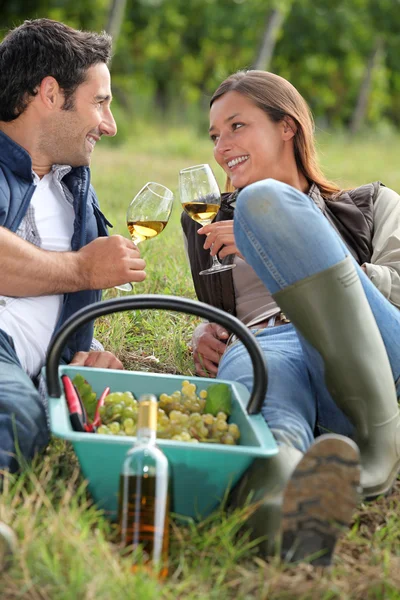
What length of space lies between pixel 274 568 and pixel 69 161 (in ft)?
5.89

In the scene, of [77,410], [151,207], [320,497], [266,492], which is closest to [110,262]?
[151,207]

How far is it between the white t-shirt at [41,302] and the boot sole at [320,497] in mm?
1243

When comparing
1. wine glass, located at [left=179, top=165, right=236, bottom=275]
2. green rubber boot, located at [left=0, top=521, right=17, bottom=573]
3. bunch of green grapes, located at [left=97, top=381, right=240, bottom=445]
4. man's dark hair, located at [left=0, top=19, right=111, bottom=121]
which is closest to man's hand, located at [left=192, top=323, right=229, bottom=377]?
wine glass, located at [left=179, top=165, right=236, bottom=275]

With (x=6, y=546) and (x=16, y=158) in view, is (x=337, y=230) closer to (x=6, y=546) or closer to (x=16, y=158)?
(x=16, y=158)

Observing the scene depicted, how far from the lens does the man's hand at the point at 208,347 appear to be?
316 centimetres

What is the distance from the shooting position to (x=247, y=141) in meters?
3.29

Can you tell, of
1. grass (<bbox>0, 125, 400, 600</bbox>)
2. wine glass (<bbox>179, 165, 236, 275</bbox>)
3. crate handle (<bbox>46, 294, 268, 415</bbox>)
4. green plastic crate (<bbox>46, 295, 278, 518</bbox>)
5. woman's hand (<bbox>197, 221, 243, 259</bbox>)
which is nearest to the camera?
grass (<bbox>0, 125, 400, 600</bbox>)

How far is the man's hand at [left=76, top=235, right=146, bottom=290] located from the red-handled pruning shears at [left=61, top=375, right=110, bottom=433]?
0.52m

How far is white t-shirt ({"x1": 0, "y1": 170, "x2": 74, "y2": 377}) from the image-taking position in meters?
2.77

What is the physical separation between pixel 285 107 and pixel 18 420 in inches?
69.1

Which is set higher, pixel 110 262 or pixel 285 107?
pixel 285 107

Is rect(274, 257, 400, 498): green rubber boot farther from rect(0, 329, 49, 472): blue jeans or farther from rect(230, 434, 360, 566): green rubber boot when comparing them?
rect(0, 329, 49, 472): blue jeans

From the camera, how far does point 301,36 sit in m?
22.7

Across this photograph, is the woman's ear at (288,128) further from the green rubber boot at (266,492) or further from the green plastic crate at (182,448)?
the green rubber boot at (266,492)
